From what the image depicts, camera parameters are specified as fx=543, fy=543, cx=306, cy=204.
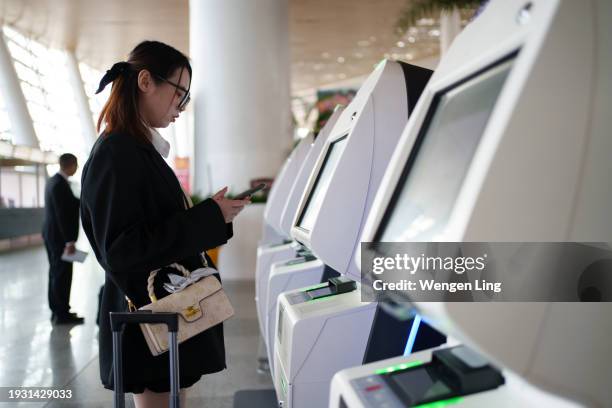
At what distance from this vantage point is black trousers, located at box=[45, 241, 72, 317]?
5.12m

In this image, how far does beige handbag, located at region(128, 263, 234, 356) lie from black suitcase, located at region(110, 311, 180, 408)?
0.27ft

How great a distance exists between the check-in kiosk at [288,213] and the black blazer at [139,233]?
1008 millimetres

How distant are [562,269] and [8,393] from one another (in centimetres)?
353

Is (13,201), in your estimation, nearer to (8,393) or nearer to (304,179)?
(8,393)

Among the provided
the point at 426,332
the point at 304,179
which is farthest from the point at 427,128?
the point at 304,179

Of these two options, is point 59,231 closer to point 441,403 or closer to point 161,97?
point 161,97

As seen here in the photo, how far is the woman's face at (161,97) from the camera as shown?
5.19 feet

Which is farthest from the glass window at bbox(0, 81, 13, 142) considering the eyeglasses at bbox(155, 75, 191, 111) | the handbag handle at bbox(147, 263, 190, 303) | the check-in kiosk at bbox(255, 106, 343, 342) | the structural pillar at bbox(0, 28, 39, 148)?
the handbag handle at bbox(147, 263, 190, 303)

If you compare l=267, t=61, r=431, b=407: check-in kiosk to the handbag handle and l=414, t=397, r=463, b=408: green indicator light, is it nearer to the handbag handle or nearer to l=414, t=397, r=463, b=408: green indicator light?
the handbag handle

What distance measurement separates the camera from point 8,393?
10.9ft

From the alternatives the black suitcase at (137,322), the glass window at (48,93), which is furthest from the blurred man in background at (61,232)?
the glass window at (48,93)

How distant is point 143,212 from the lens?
147 cm

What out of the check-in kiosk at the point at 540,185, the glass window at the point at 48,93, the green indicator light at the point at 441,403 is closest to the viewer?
the check-in kiosk at the point at 540,185

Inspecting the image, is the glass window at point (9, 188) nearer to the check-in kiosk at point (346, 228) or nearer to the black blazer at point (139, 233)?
the black blazer at point (139, 233)
